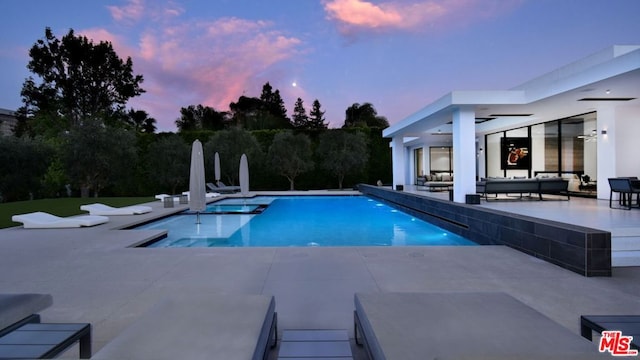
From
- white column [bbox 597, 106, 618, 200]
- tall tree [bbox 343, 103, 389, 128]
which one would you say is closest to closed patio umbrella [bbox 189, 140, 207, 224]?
white column [bbox 597, 106, 618, 200]

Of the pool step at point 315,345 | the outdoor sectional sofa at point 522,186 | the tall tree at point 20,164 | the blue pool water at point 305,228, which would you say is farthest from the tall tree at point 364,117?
the pool step at point 315,345

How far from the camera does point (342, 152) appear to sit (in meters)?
22.4

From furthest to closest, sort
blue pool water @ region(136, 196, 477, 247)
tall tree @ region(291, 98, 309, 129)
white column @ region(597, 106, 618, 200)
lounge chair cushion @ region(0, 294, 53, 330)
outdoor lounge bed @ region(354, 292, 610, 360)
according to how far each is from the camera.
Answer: tall tree @ region(291, 98, 309, 129), white column @ region(597, 106, 618, 200), blue pool water @ region(136, 196, 477, 247), lounge chair cushion @ region(0, 294, 53, 330), outdoor lounge bed @ region(354, 292, 610, 360)

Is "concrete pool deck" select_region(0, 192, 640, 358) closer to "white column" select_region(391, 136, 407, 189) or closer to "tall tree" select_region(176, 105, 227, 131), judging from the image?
"white column" select_region(391, 136, 407, 189)

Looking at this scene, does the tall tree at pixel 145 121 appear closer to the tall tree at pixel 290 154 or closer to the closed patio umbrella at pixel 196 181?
the tall tree at pixel 290 154

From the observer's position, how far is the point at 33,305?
246 cm

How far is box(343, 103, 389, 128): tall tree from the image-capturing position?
3691 cm

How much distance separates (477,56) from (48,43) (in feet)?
87.5

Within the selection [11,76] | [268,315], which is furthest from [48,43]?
[268,315]

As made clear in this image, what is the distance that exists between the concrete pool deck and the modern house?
395cm

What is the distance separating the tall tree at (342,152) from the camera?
2245cm

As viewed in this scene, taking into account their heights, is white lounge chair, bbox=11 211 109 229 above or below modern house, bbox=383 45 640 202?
below

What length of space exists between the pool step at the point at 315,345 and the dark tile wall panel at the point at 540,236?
3.40m

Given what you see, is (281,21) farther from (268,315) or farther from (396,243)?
(268,315)
